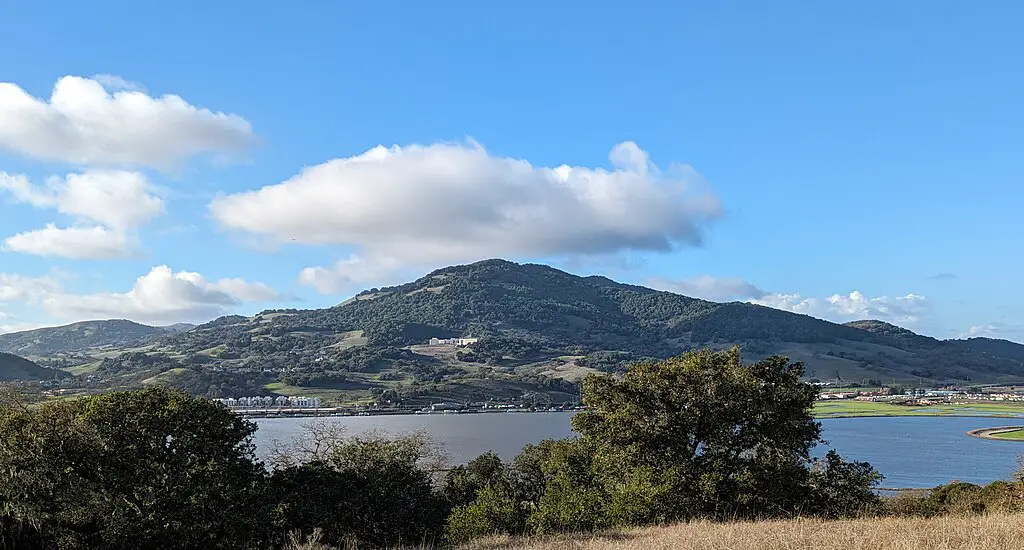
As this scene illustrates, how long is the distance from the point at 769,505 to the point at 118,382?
211 m

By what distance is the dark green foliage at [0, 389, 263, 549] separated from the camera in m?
15.3

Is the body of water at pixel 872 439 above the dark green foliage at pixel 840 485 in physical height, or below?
below

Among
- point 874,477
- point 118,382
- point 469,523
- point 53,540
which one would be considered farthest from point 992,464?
Answer: point 118,382

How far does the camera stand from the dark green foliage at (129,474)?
15.3m

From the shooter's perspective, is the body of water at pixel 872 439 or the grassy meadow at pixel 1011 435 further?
the grassy meadow at pixel 1011 435

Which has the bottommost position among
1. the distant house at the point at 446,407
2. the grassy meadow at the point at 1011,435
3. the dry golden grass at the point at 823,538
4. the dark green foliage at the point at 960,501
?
the grassy meadow at the point at 1011,435

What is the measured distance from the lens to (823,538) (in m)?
10.7

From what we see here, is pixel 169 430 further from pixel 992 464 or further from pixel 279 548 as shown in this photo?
pixel 992 464

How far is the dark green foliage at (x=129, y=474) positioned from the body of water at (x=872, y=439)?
54.7 meters

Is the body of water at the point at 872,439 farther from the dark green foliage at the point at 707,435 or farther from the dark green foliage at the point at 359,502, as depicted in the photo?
the dark green foliage at the point at 359,502

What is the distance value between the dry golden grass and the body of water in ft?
175

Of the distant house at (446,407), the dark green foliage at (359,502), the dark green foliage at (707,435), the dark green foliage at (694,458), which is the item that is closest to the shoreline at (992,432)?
the distant house at (446,407)

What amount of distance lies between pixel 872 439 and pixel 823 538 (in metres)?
119

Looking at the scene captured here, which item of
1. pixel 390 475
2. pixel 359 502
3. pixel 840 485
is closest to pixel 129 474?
pixel 359 502
